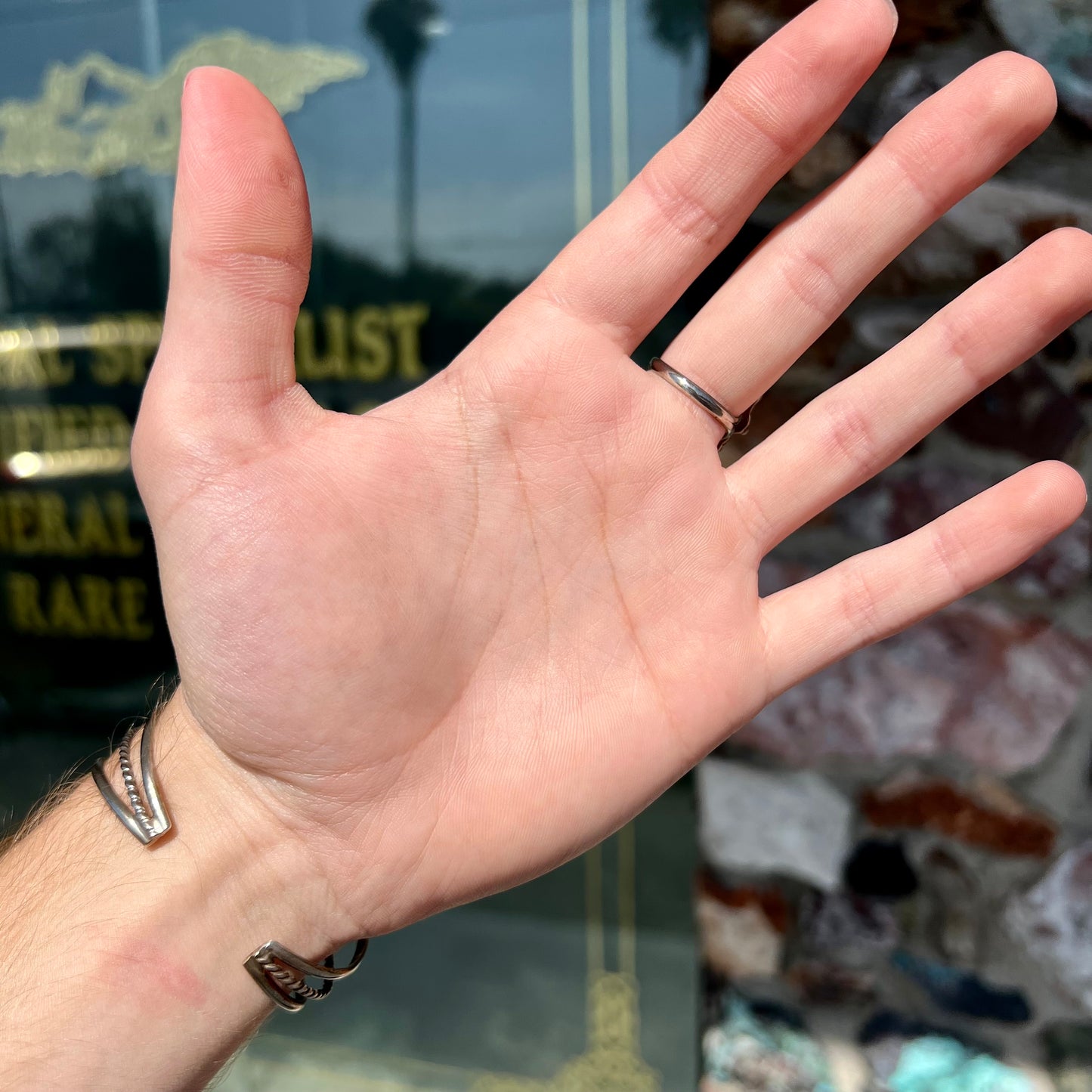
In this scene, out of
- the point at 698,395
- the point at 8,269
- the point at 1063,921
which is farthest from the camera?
the point at 8,269

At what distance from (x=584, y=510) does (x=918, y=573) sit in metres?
0.41

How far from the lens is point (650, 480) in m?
1.07

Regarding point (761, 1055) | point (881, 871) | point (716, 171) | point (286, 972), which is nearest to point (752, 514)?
point (716, 171)

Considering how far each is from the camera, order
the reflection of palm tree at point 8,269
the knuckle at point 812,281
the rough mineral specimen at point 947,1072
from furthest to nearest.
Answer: the reflection of palm tree at point 8,269 < the rough mineral specimen at point 947,1072 < the knuckle at point 812,281

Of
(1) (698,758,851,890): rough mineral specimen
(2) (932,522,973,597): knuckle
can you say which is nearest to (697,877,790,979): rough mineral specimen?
(1) (698,758,851,890): rough mineral specimen

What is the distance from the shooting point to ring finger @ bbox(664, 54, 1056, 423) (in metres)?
0.97

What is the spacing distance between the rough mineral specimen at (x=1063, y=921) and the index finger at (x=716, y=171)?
1.21m

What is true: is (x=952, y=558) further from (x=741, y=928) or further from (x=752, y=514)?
(x=741, y=928)

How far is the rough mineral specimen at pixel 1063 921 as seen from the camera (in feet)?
4.91

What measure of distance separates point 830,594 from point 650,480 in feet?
0.86

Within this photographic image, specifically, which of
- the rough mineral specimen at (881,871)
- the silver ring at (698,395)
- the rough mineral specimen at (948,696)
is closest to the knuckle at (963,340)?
the silver ring at (698,395)

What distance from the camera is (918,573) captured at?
1.04 m

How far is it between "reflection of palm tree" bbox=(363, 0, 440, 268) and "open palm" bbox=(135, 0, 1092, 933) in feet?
2.80

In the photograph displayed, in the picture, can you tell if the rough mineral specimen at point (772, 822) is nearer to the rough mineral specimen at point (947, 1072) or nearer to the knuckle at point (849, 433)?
the rough mineral specimen at point (947, 1072)
